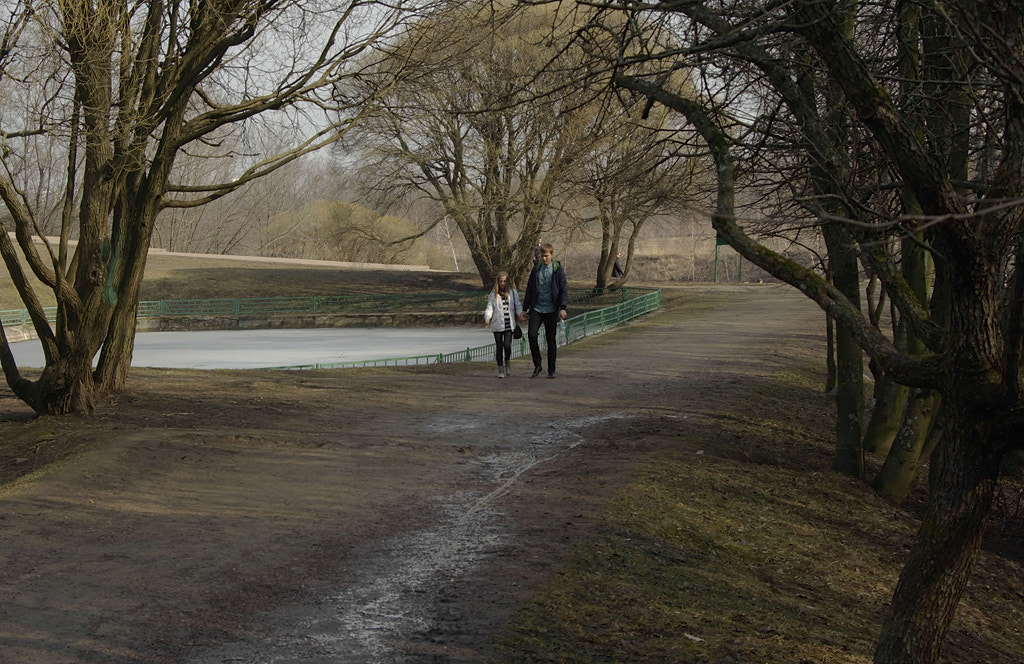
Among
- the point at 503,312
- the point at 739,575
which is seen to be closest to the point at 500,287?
the point at 503,312

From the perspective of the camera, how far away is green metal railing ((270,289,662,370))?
838 inches

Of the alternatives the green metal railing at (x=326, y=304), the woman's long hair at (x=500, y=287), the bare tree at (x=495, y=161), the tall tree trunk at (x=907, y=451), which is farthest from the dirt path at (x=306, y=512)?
the green metal railing at (x=326, y=304)

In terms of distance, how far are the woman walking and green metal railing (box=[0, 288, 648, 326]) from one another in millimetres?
26472

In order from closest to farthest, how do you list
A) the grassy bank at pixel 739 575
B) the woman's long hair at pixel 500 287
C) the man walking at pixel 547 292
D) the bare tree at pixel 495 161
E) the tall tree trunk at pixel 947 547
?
the tall tree trunk at pixel 947 547 → the grassy bank at pixel 739 575 → the man walking at pixel 547 292 → the woman's long hair at pixel 500 287 → the bare tree at pixel 495 161

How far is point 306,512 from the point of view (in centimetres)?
753

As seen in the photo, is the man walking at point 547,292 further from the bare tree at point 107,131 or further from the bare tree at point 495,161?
the bare tree at point 495,161

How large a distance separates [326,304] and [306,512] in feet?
126

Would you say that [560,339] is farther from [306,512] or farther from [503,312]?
[306,512]

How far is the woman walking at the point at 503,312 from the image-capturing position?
592 inches

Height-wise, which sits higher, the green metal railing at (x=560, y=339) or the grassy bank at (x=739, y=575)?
the green metal railing at (x=560, y=339)

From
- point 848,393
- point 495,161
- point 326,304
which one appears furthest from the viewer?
point 326,304

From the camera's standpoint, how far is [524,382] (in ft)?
49.1

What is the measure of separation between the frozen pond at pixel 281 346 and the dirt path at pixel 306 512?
13445mm

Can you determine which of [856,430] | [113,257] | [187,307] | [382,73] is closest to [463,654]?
[856,430]
